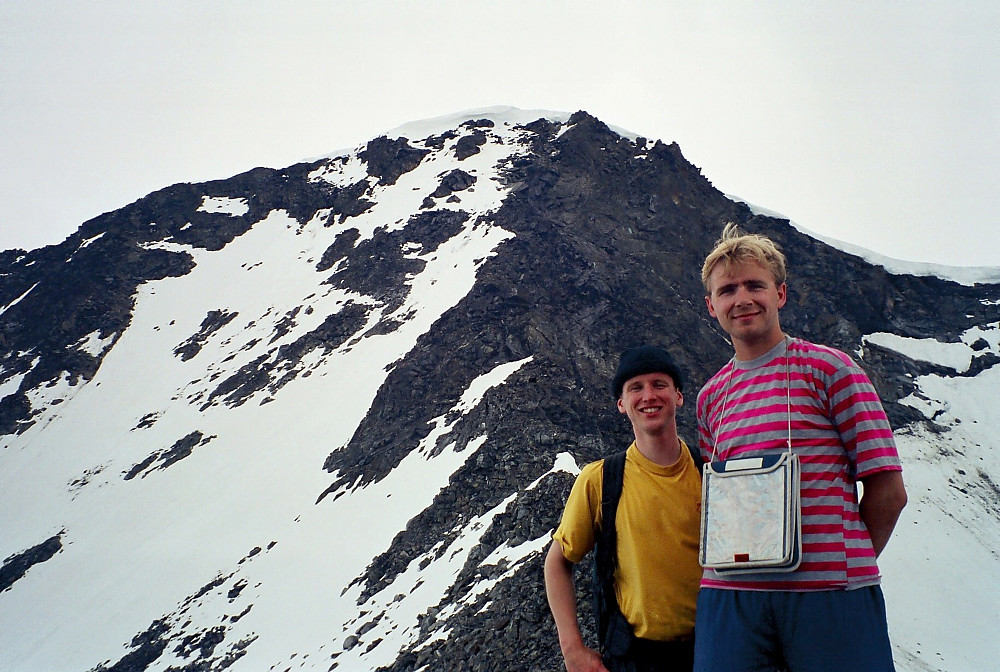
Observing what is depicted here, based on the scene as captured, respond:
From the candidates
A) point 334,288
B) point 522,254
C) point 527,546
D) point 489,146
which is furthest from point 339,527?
point 489,146

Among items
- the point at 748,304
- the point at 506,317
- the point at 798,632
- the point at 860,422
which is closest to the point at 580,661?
the point at 798,632

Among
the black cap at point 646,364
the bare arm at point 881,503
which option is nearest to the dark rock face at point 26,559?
the black cap at point 646,364

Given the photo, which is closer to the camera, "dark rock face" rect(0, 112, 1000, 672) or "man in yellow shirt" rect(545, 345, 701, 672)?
"man in yellow shirt" rect(545, 345, 701, 672)

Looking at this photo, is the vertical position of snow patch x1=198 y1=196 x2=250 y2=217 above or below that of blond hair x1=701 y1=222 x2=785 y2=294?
above

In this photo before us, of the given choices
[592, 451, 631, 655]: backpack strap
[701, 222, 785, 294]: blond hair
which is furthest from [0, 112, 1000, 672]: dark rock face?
[701, 222, 785, 294]: blond hair

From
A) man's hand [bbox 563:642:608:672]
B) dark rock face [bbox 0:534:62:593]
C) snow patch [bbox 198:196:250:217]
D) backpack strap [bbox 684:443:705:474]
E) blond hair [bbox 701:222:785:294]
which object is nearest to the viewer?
man's hand [bbox 563:642:608:672]

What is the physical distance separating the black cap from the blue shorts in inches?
38.7

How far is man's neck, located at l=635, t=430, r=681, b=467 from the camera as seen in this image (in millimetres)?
2816

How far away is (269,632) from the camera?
1756cm

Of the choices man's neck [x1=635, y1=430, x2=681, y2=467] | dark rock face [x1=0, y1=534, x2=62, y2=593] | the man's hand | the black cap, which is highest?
the black cap

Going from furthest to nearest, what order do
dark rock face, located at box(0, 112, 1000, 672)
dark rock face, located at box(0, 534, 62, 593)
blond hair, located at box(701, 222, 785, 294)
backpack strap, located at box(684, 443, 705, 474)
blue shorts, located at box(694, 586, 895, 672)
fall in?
dark rock face, located at box(0, 534, 62, 593)
dark rock face, located at box(0, 112, 1000, 672)
backpack strap, located at box(684, 443, 705, 474)
blond hair, located at box(701, 222, 785, 294)
blue shorts, located at box(694, 586, 895, 672)

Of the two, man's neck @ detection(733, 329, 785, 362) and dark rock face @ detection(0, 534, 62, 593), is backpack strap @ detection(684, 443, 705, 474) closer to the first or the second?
man's neck @ detection(733, 329, 785, 362)

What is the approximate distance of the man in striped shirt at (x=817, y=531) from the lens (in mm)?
2268

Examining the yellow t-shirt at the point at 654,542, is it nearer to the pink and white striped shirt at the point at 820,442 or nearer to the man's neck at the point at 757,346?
the pink and white striped shirt at the point at 820,442
